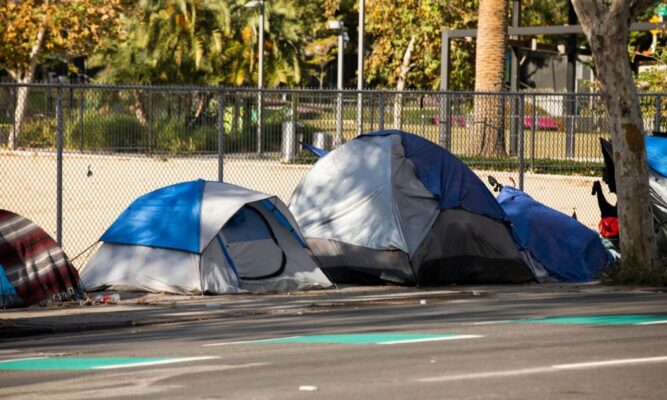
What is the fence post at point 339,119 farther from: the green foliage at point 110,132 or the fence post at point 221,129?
the green foliage at point 110,132

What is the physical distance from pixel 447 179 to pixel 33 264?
5258 millimetres

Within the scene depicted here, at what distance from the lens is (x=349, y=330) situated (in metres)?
11.2

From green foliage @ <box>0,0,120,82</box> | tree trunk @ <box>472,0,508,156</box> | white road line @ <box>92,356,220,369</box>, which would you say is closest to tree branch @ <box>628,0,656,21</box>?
white road line @ <box>92,356,220,369</box>

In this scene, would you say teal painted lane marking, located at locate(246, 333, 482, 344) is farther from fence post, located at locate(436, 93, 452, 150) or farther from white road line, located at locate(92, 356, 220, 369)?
fence post, located at locate(436, 93, 452, 150)

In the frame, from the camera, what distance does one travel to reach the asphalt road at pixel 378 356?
7953 mm

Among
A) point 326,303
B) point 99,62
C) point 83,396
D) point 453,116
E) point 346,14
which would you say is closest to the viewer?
point 83,396

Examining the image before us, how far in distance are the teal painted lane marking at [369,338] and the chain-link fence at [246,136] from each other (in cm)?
585

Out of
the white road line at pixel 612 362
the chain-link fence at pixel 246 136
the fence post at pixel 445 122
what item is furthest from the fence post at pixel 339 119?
the white road line at pixel 612 362

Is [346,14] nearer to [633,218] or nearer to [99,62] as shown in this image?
[99,62]

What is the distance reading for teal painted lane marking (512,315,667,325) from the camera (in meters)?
11.4

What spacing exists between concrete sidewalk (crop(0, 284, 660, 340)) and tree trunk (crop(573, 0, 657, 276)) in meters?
0.63

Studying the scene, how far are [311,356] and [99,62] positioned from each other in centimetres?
4308

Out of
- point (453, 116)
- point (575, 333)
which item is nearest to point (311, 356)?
point (575, 333)

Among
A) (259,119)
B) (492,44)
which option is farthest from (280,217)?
(492,44)
